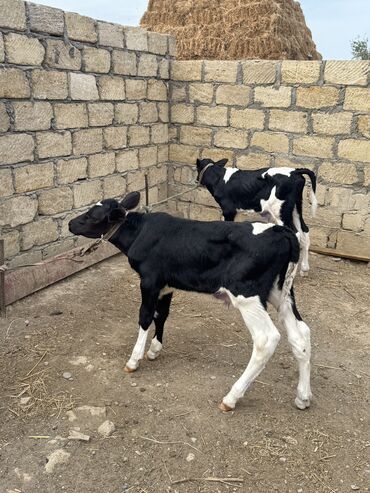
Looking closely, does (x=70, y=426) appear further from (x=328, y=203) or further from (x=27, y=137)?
(x=328, y=203)

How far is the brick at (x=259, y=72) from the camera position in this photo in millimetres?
6727

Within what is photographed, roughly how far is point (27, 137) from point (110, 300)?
2089 mm

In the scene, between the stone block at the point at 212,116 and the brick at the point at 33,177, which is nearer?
the brick at the point at 33,177

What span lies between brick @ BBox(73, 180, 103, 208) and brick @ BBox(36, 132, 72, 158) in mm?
507

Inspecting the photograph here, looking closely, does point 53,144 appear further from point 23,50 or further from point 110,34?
point 110,34

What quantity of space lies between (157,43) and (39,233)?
3.56 meters

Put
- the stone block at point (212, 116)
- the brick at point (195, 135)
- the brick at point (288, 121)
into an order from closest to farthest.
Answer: the brick at point (288, 121), the stone block at point (212, 116), the brick at point (195, 135)

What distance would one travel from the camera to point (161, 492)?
2721mm

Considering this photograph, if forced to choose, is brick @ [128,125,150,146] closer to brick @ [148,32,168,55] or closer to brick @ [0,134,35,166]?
brick @ [148,32,168,55]

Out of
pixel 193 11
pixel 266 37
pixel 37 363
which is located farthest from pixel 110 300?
pixel 193 11

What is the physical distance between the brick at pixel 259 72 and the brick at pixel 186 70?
30.9 inches

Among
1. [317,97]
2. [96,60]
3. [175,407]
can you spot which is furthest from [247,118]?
[175,407]

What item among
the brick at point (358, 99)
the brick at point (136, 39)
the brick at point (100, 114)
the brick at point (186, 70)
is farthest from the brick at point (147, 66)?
the brick at point (358, 99)

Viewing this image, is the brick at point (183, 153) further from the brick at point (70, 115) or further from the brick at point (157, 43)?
the brick at point (70, 115)
